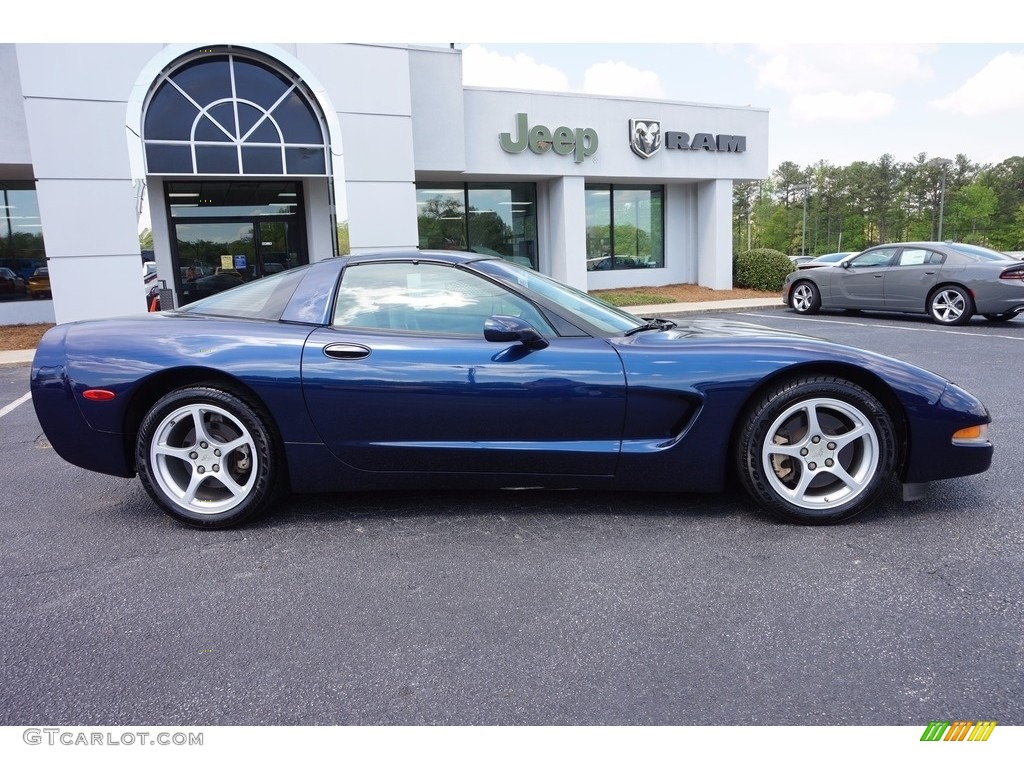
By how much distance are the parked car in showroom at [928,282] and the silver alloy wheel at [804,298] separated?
0.03 metres

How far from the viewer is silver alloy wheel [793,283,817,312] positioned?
1374 cm

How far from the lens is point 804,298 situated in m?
13.9

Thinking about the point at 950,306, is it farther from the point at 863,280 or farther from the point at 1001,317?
the point at 863,280

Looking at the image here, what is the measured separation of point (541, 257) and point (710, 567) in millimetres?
16005

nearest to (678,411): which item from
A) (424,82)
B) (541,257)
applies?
(424,82)

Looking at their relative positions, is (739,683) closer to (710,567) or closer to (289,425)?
(710,567)

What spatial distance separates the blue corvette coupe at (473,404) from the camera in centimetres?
316

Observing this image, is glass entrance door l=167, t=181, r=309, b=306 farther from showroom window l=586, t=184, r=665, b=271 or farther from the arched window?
showroom window l=586, t=184, r=665, b=271

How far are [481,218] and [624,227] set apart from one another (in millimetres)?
4193

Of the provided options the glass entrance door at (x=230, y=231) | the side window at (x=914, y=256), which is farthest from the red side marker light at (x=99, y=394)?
the side window at (x=914, y=256)

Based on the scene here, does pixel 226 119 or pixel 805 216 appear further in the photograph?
pixel 805 216

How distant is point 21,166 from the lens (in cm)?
1287
